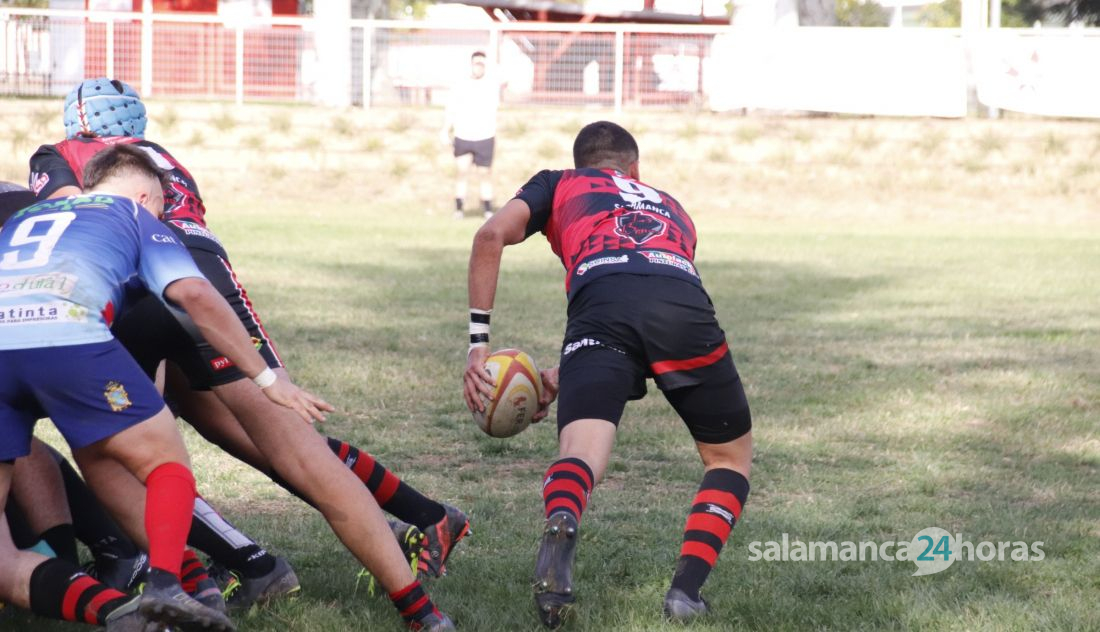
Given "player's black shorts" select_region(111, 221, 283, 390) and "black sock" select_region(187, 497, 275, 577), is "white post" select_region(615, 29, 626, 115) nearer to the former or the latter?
"black sock" select_region(187, 497, 275, 577)

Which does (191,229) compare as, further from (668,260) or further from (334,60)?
(334,60)

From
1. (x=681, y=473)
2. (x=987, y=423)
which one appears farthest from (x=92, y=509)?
(x=987, y=423)

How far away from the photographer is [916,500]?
229 inches

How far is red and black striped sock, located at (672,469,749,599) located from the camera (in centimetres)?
435

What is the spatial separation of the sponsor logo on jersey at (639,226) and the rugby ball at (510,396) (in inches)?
Answer: 27.9

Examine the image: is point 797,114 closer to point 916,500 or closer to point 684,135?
point 684,135

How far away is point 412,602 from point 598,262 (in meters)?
1.35

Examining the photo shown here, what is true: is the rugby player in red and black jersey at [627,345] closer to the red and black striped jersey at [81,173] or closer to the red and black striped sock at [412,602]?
the red and black striped sock at [412,602]

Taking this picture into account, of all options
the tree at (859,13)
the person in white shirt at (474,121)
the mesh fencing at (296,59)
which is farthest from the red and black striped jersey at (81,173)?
the tree at (859,13)

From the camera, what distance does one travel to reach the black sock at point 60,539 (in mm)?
4199

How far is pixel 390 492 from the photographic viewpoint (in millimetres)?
4934

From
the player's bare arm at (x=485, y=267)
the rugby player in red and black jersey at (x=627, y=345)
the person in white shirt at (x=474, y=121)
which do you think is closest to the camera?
the rugby player in red and black jersey at (x=627, y=345)

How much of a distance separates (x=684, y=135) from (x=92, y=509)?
1799 cm

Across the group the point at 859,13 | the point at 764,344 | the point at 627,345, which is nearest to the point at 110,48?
the point at 764,344
